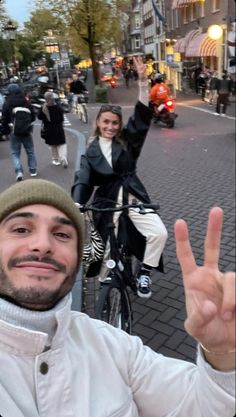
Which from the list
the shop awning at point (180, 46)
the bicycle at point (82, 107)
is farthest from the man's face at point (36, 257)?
the shop awning at point (180, 46)

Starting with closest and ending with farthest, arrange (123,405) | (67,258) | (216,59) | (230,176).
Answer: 1. (123,405)
2. (67,258)
3. (230,176)
4. (216,59)

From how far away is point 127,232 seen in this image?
3600 mm

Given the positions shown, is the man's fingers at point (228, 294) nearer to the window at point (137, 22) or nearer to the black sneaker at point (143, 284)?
the black sneaker at point (143, 284)

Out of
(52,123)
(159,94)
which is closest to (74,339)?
(52,123)

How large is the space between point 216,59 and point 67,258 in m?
26.0

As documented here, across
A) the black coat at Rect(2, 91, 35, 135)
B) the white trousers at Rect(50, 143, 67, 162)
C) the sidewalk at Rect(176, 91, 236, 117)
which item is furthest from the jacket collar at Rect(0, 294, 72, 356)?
the sidewalk at Rect(176, 91, 236, 117)

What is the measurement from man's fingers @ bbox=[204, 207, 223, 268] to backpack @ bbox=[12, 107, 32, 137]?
821cm

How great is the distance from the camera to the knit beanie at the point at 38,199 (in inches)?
68.0

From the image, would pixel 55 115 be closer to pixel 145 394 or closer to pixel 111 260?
pixel 111 260

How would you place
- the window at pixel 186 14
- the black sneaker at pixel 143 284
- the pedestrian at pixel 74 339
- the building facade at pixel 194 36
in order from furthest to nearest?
1. the window at pixel 186 14
2. the building facade at pixel 194 36
3. the black sneaker at pixel 143 284
4. the pedestrian at pixel 74 339

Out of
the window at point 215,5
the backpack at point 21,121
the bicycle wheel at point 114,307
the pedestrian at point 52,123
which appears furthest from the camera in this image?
the window at point 215,5

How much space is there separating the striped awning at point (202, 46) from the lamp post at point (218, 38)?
0.62 metres

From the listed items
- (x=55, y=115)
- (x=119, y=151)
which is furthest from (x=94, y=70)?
(x=119, y=151)

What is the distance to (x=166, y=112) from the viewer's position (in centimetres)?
1491
